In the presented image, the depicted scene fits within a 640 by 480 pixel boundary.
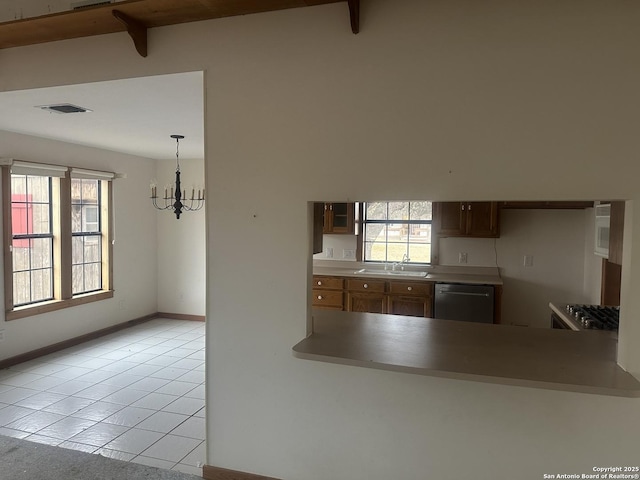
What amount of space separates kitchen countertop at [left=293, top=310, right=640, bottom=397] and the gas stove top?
367mm

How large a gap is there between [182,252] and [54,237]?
5.73ft

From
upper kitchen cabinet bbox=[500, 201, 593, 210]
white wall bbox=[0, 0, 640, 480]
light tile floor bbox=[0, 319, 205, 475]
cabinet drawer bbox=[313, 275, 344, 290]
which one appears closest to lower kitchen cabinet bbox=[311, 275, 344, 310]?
cabinet drawer bbox=[313, 275, 344, 290]

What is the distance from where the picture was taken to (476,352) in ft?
6.29

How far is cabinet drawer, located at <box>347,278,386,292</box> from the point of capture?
4.76 m

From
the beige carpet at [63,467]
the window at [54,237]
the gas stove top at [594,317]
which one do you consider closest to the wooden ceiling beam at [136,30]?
the beige carpet at [63,467]

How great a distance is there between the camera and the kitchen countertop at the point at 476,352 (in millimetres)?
1620

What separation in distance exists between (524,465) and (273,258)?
5.23ft

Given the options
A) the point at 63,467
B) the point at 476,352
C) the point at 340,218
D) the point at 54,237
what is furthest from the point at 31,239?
the point at 476,352

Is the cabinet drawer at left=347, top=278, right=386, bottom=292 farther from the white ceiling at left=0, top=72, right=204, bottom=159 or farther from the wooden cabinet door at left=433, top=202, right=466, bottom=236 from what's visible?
the white ceiling at left=0, top=72, right=204, bottom=159

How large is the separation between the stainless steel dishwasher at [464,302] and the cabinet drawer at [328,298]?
1.12m

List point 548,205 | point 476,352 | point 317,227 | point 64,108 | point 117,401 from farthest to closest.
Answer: point 548,205 → point 117,401 → point 64,108 → point 317,227 → point 476,352

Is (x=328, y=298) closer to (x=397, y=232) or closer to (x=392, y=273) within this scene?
(x=392, y=273)

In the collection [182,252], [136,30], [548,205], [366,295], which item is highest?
[136,30]

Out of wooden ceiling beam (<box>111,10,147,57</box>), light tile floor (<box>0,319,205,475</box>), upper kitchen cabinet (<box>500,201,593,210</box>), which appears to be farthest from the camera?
upper kitchen cabinet (<box>500,201,593,210</box>)
